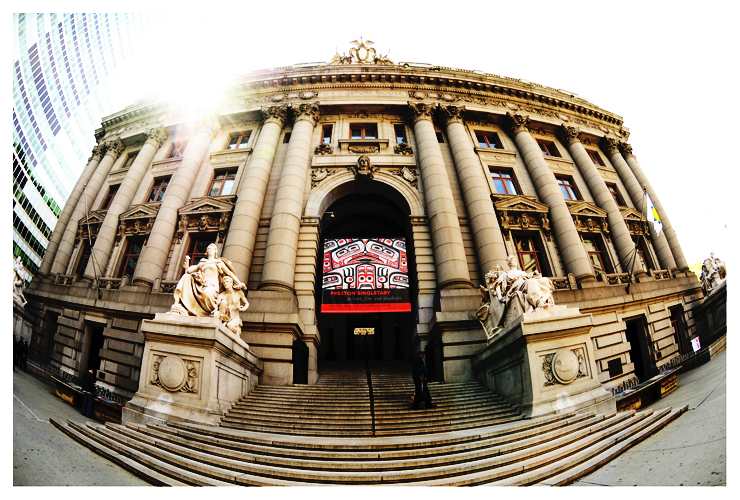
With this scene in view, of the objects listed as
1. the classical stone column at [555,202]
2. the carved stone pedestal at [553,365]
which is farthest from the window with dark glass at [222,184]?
the classical stone column at [555,202]

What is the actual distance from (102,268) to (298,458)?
46.8 feet

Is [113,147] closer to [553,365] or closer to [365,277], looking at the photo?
[365,277]

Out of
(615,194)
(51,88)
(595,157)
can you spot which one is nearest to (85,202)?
(51,88)

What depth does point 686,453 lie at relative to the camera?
3684 millimetres

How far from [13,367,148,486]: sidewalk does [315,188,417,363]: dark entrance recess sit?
11935 mm

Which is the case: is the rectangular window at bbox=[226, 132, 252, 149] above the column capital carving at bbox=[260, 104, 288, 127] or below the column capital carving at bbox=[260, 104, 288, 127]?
below

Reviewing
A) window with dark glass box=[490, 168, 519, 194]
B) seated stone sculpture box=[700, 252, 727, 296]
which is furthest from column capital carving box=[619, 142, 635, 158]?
seated stone sculpture box=[700, 252, 727, 296]

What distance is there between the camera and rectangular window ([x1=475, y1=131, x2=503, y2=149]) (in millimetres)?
18531

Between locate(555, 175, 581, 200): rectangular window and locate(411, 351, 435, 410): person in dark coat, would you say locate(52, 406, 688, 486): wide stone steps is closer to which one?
locate(411, 351, 435, 410): person in dark coat

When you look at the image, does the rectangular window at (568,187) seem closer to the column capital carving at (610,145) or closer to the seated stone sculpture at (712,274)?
the column capital carving at (610,145)

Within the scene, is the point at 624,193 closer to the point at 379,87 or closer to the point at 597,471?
the point at 379,87

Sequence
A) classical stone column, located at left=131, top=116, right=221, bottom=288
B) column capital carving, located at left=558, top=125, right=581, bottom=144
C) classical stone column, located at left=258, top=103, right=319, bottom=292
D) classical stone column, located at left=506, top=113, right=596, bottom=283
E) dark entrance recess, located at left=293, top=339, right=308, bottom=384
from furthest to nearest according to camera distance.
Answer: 1. column capital carving, located at left=558, top=125, right=581, bottom=144
2. classical stone column, located at left=506, top=113, right=596, bottom=283
3. classical stone column, located at left=131, top=116, right=221, bottom=288
4. classical stone column, located at left=258, top=103, right=319, bottom=292
5. dark entrance recess, located at left=293, top=339, right=308, bottom=384

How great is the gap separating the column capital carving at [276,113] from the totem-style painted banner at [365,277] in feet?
27.7

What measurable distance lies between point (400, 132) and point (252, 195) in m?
9.23
